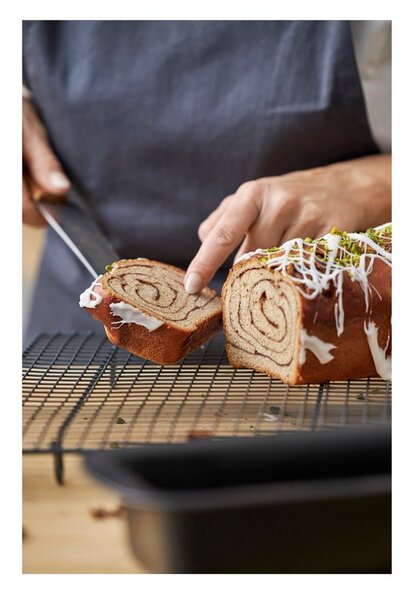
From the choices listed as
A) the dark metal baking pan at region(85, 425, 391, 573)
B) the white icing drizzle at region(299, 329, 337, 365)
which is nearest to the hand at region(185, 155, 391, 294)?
the white icing drizzle at region(299, 329, 337, 365)

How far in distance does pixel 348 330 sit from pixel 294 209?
0.41 metres

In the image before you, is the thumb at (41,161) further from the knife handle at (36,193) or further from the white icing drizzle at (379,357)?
the white icing drizzle at (379,357)

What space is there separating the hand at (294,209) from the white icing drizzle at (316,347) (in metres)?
0.29

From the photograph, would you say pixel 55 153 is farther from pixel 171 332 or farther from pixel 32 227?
pixel 171 332

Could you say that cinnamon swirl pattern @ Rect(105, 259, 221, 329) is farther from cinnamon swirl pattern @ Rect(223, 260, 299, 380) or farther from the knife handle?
the knife handle

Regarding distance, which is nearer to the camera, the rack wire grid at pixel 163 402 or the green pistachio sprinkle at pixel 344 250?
the rack wire grid at pixel 163 402

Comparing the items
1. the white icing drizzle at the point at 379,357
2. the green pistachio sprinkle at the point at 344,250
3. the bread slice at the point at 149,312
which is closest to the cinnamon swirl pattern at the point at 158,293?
the bread slice at the point at 149,312

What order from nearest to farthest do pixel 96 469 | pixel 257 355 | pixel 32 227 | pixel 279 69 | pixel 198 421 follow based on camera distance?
pixel 96 469 < pixel 198 421 < pixel 257 355 < pixel 279 69 < pixel 32 227

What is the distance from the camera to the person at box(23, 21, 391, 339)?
1.83 m

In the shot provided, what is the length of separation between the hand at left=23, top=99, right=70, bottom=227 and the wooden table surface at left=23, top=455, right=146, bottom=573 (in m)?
0.83

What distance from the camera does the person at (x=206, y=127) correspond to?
1.83 m

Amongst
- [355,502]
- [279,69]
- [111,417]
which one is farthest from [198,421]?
[279,69]

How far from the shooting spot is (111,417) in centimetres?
128
